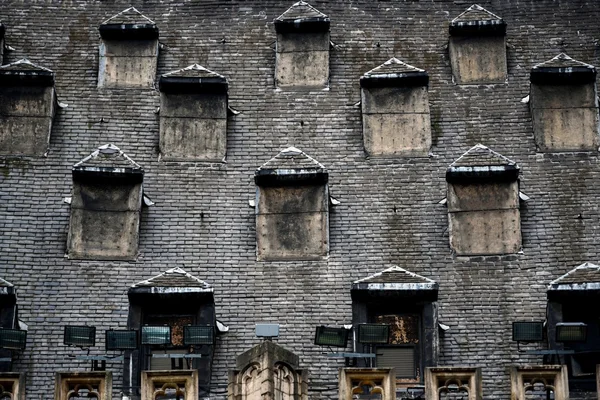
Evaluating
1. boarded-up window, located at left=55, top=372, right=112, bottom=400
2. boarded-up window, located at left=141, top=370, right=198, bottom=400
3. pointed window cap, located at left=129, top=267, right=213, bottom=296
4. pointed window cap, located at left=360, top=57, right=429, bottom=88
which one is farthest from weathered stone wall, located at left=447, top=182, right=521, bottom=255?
boarded-up window, located at left=55, top=372, right=112, bottom=400

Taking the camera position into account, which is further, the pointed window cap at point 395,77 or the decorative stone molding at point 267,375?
the pointed window cap at point 395,77

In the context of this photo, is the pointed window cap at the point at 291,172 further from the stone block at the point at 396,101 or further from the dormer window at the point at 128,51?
the dormer window at the point at 128,51

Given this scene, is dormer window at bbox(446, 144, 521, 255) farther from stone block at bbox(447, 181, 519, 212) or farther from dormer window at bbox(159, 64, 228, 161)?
dormer window at bbox(159, 64, 228, 161)

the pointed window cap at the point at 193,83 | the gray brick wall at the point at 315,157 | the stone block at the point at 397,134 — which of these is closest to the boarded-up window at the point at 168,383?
the gray brick wall at the point at 315,157

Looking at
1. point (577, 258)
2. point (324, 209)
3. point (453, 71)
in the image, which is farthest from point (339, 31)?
point (577, 258)

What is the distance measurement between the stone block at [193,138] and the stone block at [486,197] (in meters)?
5.94

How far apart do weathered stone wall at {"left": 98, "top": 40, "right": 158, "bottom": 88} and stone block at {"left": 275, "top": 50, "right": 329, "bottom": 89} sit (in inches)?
128

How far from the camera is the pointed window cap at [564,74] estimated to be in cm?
4584

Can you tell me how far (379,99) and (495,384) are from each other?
9244 mm

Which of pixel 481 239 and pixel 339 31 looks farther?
pixel 339 31

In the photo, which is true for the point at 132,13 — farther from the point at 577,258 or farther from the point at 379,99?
the point at 577,258

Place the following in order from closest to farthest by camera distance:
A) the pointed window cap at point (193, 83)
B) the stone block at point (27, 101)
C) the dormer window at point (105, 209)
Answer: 1. the dormer window at point (105, 209)
2. the stone block at point (27, 101)
3. the pointed window cap at point (193, 83)

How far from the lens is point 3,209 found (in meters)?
43.4

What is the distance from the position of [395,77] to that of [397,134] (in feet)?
4.86
